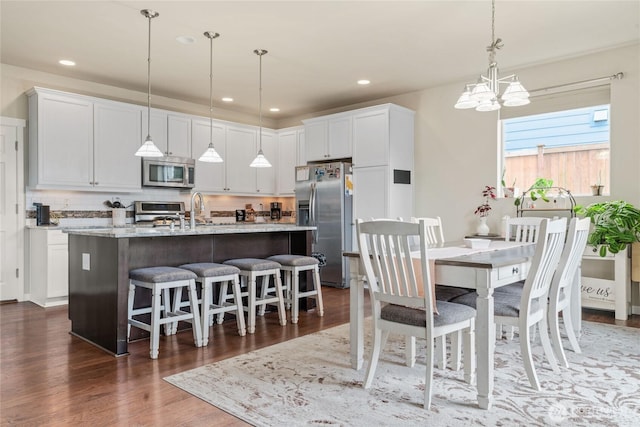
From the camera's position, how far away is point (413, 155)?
6004 mm

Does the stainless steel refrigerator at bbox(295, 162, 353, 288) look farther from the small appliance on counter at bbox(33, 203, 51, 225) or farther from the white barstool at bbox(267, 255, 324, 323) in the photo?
the small appliance on counter at bbox(33, 203, 51, 225)

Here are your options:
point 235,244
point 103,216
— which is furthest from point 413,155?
point 103,216

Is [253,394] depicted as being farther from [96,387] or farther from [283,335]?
[283,335]

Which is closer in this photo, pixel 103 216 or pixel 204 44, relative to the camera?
pixel 204 44

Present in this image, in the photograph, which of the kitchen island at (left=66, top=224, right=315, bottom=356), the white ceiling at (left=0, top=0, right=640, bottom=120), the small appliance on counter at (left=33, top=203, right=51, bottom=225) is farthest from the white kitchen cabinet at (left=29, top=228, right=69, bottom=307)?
the white ceiling at (left=0, top=0, right=640, bottom=120)

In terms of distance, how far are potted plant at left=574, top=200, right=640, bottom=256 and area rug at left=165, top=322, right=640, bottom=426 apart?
1092mm

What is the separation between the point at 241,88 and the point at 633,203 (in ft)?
15.4

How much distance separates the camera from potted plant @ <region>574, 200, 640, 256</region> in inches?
155

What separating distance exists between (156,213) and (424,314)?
4.56 m

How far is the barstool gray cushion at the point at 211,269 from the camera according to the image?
11.2 ft

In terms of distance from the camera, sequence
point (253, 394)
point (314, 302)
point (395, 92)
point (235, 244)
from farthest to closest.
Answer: point (395, 92), point (314, 302), point (235, 244), point (253, 394)

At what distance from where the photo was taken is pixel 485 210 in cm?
526

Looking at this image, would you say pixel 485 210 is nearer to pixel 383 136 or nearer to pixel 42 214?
pixel 383 136

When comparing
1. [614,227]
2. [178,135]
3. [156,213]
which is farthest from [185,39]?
[614,227]
